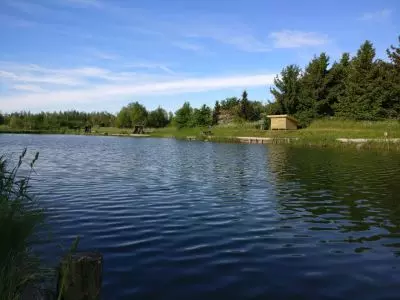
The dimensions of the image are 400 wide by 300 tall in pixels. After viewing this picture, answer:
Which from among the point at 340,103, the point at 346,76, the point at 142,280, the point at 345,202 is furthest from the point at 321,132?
the point at 142,280

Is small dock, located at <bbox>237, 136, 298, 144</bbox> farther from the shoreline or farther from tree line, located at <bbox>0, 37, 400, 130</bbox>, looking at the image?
tree line, located at <bbox>0, 37, 400, 130</bbox>

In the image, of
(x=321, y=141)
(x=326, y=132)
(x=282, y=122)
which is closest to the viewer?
(x=321, y=141)

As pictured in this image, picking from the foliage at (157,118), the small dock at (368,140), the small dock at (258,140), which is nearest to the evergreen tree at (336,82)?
the small dock at (258,140)

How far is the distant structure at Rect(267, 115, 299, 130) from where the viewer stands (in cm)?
5878

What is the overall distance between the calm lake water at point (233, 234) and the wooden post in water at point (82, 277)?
1.57 meters

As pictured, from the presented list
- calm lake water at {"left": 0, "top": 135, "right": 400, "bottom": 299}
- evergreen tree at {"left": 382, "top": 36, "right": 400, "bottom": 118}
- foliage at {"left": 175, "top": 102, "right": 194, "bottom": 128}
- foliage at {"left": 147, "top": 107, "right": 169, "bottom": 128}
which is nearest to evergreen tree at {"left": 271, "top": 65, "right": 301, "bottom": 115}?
evergreen tree at {"left": 382, "top": 36, "right": 400, "bottom": 118}

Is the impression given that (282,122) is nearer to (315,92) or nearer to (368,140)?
(315,92)

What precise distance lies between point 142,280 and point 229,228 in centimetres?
384

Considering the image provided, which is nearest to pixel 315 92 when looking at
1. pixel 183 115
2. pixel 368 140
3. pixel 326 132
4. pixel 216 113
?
pixel 326 132

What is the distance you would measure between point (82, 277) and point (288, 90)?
205ft

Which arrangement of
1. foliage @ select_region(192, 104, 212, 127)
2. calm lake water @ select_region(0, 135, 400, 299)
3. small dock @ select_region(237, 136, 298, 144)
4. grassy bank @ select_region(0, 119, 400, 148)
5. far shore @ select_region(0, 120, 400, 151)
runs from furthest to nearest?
foliage @ select_region(192, 104, 212, 127) < small dock @ select_region(237, 136, 298, 144) < grassy bank @ select_region(0, 119, 400, 148) < far shore @ select_region(0, 120, 400, 151) < calm lake water @ select_region(0, 135, 400, 299)

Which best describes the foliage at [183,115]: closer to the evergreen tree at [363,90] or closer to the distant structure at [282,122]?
→ the distant structure at [282,122]

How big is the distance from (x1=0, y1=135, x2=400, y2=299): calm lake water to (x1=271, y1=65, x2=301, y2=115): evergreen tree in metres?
45.5

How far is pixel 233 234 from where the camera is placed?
9438 millimetres
